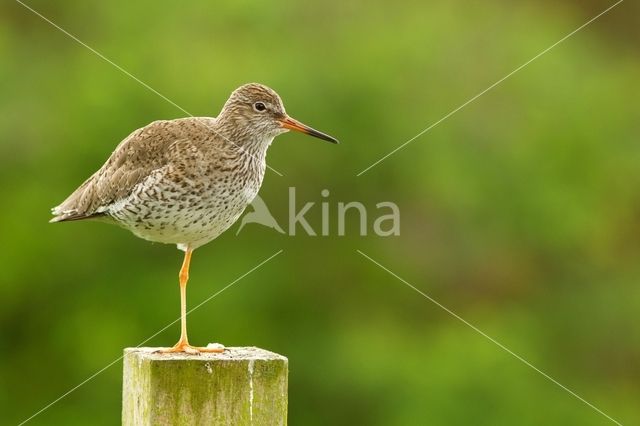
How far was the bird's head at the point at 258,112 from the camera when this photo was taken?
7680 millimetres

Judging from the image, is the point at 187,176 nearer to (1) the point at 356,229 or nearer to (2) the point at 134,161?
(2) the point at 134,161

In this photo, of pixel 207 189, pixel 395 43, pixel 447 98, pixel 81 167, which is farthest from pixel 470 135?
pixel 207 189

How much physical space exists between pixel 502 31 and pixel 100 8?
7.49m

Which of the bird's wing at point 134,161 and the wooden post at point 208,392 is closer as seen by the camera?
the wooden post at point 208,392

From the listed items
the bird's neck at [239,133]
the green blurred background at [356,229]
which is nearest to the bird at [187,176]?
the bird's neck at [239,133]

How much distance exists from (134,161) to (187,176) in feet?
1.68

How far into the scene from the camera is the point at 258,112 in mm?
7727

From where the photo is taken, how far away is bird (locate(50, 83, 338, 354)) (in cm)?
703

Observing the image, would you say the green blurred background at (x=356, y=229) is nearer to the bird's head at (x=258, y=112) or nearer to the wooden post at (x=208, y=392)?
the bird's head at (x=258, y=112)

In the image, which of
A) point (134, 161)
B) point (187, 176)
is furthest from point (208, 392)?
point (134, 161)

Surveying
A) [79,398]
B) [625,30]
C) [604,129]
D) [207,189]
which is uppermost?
[625,30]

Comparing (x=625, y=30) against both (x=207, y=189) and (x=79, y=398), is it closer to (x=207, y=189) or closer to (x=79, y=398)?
(x=79, y=398)

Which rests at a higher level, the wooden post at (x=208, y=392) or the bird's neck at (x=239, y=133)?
the bird's neck at (x=239, y=133)

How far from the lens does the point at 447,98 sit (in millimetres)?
17828
